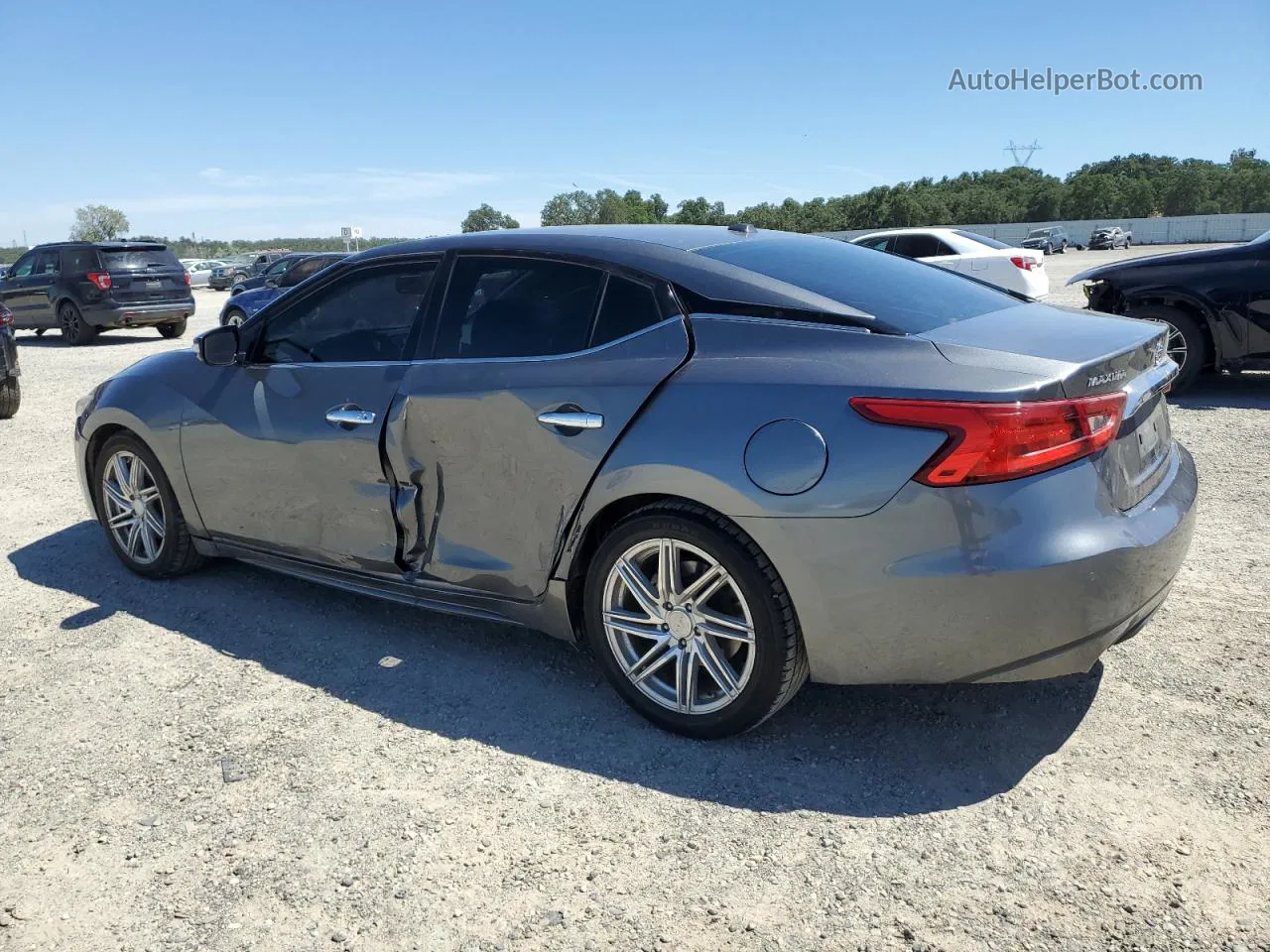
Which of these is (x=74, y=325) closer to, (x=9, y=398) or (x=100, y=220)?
(x=9, y=398)

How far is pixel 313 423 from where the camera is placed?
3.93 metres

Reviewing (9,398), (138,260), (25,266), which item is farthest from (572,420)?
(25,266)

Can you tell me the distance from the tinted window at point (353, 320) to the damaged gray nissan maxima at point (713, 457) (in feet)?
0.04

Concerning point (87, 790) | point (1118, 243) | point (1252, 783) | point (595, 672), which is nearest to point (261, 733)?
point (87, 790)

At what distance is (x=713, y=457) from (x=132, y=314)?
17116 mm

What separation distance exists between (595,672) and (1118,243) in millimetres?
66765

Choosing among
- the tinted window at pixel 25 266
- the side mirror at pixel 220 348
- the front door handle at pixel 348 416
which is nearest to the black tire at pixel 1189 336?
the front door handle at pixel 348 416

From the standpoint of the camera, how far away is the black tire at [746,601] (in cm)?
288

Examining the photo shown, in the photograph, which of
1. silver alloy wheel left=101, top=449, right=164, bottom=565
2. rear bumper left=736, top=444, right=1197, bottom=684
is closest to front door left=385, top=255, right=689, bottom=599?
rear bumper left=736, top=444, right=1197, bottom=684

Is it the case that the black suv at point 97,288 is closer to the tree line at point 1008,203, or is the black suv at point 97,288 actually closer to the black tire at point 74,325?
the black tire at point 74,325

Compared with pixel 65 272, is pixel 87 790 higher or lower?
lower

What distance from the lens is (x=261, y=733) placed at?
3.32m

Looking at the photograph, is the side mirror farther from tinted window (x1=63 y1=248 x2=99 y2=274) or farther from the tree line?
the tree line

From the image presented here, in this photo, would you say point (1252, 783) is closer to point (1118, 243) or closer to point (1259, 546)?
point (1259, 546)
